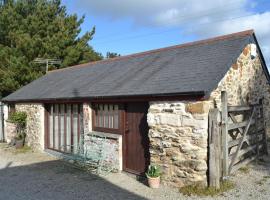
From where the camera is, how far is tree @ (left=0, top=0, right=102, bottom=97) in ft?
76.9

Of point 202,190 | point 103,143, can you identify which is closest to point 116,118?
point 103,143

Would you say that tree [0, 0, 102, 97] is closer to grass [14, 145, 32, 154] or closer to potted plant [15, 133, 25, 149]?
potted plant [15, 133, 25, 149]

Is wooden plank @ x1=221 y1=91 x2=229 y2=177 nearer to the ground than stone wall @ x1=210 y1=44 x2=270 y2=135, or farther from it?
nearer to the ground

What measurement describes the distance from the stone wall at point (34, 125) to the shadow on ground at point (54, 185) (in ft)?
10.9

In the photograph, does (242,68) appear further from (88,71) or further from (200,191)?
(88,71)

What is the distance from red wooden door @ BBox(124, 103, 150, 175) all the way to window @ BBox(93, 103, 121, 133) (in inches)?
19.4

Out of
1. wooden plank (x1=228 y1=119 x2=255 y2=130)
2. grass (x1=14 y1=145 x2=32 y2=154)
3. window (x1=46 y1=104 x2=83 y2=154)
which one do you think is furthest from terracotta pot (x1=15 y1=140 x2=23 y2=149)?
wooden plank (x1=228 y1=119 x2=255 y2=130)

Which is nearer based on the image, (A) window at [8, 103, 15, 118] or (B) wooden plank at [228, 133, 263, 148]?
(B) wooden plank at [228, 133, 263, 148]

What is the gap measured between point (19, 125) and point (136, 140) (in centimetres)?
839

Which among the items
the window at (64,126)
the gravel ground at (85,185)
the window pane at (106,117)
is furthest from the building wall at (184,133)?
the window at (64,126)

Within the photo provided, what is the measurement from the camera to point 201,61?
9.41 meters

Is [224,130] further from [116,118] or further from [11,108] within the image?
[11,108]

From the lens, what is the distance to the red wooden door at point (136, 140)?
941cm

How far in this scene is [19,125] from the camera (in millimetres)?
16016
